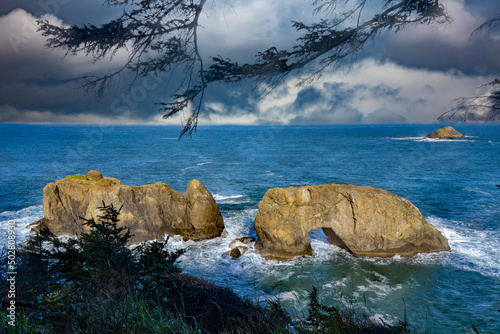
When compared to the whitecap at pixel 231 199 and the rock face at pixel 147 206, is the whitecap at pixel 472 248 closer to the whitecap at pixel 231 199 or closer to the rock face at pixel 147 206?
the rock face at pixel 147 206

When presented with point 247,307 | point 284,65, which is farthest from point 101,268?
point 284,65

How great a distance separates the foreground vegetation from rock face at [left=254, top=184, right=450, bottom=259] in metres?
15.1

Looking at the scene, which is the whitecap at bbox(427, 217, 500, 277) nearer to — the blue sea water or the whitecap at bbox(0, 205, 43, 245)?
the blue sea water

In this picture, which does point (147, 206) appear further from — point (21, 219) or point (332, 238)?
point (21, 219)

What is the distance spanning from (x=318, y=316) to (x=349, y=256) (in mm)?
18998

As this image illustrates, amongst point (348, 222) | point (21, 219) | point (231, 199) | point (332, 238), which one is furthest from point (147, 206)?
point (231, 199)

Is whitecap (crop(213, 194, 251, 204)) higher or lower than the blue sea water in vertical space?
lower

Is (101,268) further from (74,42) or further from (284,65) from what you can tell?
(284,65)

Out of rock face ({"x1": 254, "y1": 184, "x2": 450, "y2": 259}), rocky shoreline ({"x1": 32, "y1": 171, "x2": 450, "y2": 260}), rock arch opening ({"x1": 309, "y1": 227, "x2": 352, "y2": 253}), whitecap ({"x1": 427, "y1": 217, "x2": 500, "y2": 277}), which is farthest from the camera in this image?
rock arch opening ({"x1": 309, "y1": 227, "x2": 352, "y2": 253})

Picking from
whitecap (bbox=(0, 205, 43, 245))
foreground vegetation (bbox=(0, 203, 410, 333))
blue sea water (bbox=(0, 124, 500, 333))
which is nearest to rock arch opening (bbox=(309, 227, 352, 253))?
blue sea water (bbox=(0, 124, 500, 333))

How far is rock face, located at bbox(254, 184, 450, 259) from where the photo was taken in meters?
22.0

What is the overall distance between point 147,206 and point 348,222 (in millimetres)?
15254

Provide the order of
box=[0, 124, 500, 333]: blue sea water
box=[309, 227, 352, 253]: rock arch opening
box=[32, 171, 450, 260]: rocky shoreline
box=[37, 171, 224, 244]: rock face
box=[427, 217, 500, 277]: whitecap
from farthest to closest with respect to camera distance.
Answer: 1. box=[37, 171, 224, 244]: rock face
2. box=[309, 227, 352, 253]: rock arch opening
3. box=[32, 171, 450, 260]: rocky shoreline
4. box=[427, 217, 500, 277]: whitecap
5. box=[0, 124, 500, 333]: blue sea water

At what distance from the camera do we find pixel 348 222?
22.7 meters
